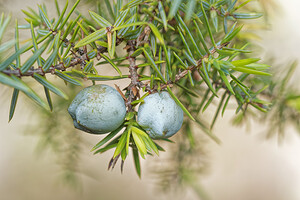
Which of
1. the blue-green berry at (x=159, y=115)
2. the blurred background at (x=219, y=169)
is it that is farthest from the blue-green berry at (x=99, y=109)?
the blurred background at (x=219, y=169)

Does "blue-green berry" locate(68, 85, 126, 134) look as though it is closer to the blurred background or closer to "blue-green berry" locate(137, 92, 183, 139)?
A: "blue-green berry" locate(137, 92, 183, 139)

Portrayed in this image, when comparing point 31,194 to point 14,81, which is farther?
point 31,194

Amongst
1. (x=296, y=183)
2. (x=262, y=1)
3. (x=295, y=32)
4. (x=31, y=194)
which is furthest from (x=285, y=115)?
(x=31, y=194)

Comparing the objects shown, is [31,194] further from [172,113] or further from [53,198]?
[172,113]

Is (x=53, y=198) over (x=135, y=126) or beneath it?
beneath

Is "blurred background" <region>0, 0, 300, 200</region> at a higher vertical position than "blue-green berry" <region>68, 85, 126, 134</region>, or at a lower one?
lower

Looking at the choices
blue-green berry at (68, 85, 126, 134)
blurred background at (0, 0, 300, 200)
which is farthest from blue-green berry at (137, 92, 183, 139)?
blurred background at (0, 0, 300, 200)

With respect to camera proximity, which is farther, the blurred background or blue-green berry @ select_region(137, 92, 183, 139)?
the blurred background

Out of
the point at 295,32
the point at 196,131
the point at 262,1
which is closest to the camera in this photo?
the point at 262,1

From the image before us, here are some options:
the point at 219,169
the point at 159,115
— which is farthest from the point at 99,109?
the point at 219,169

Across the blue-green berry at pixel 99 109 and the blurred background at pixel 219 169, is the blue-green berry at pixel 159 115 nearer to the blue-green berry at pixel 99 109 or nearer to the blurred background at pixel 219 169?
the blue-green berry at pixel 99 109

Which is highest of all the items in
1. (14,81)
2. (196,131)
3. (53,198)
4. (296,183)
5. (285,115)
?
(14,81)
